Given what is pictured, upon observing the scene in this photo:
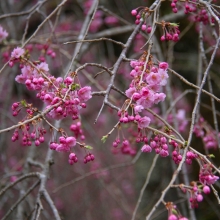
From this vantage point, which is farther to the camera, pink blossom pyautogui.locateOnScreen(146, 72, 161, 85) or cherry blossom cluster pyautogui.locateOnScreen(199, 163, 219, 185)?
pink blossom pyautogui.locateOnScreen(146, 72, 161, 85)

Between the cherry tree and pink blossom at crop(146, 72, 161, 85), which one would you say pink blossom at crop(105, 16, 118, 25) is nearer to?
the cherry tree

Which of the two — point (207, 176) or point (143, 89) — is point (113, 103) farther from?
point (207, 176)

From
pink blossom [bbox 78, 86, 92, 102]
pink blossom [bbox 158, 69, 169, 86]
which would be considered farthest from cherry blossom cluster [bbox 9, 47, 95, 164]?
pink blossom [bbox 158, 69, 169, 86]

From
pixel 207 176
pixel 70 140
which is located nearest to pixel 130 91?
pixel 70 140

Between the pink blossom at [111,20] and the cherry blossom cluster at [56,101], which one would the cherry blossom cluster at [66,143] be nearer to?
the cherry blossom cluster at [56,101]

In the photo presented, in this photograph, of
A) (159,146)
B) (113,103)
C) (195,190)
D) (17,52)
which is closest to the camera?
(195,190)

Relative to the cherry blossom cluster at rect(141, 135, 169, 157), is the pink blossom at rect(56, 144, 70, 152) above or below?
above

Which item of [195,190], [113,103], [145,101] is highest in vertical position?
[145,101]

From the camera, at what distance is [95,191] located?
17.2ft

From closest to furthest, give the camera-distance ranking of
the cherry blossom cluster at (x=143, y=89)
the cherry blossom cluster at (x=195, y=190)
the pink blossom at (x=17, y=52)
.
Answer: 1. the cherry blossom cluster at (x=195, y=190)
2. the cherry blossom cluster at (x=143, y=89)
3. the pink blossom at (x=17, y=52)

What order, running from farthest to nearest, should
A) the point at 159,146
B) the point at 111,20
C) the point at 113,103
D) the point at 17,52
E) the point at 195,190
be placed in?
1. the point at 111,20
2. the point at 113,103
3. the point at 17,52
4. the point at 159,146
5. the point at 195,190

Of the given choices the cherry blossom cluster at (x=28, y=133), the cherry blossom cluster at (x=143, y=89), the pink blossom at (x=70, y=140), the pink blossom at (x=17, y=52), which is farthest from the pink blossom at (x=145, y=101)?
the pink blossom at (x=17, y=52)

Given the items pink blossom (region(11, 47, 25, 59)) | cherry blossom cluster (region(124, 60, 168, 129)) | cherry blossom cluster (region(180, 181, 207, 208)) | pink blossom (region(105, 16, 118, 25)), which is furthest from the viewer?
pink blossom (region(105, 16, 118, 25))

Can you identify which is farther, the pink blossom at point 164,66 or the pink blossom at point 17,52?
the pink blossom at point 17,52
